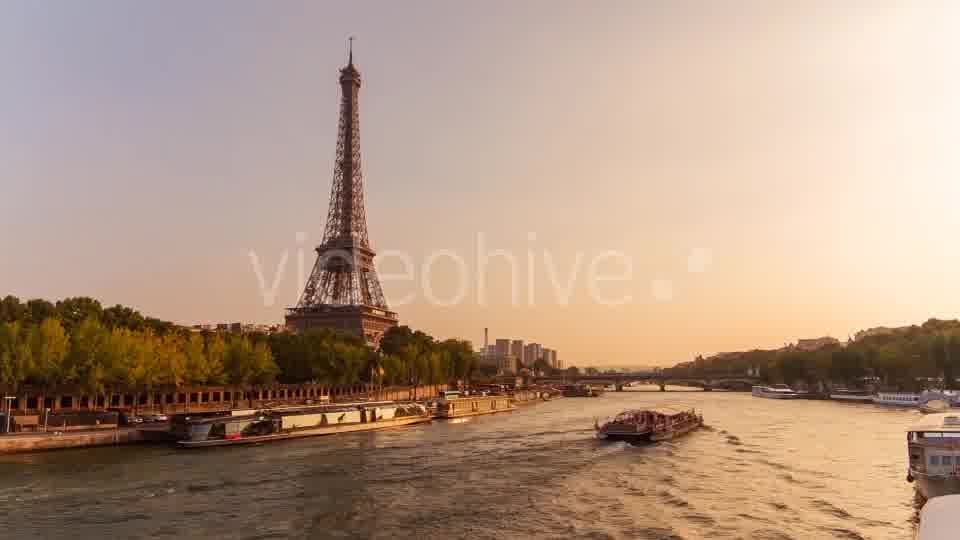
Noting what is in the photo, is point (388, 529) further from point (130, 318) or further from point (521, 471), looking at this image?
point (130, 318)

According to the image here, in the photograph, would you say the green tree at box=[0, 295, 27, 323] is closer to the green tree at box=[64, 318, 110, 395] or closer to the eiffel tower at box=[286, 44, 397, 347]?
the green tree at box=[64, 318, 110, 395]

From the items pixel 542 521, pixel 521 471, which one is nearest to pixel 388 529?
pixel 542 521

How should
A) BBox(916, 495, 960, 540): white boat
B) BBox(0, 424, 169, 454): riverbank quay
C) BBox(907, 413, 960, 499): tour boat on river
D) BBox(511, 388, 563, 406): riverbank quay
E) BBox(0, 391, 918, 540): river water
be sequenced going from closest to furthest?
BBox(916, 495, 960, 540): white boat → BBox(0, 391, 918, 540): river water → BBox(907, 413, 960, 499): tour boat on river → BBox(0, 424, 169, 454): riverbank quay → BBox(511, 388, 563, 406): riverbank quay

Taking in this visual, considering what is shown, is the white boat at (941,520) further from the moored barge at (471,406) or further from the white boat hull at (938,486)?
the moored barge at (471,406)

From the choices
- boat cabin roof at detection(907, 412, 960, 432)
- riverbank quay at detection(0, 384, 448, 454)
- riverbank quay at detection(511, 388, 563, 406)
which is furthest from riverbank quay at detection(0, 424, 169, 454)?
riverbank quay at detection(511, 388, 563, 406)

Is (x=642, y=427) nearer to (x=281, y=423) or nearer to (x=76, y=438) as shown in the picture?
(x=281, y=423)

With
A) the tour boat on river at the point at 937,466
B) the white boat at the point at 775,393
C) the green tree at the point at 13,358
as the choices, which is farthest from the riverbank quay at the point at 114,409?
the white boat at the point at 775,393

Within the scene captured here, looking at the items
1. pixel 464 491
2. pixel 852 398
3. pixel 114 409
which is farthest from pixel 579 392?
pixel 464 491
